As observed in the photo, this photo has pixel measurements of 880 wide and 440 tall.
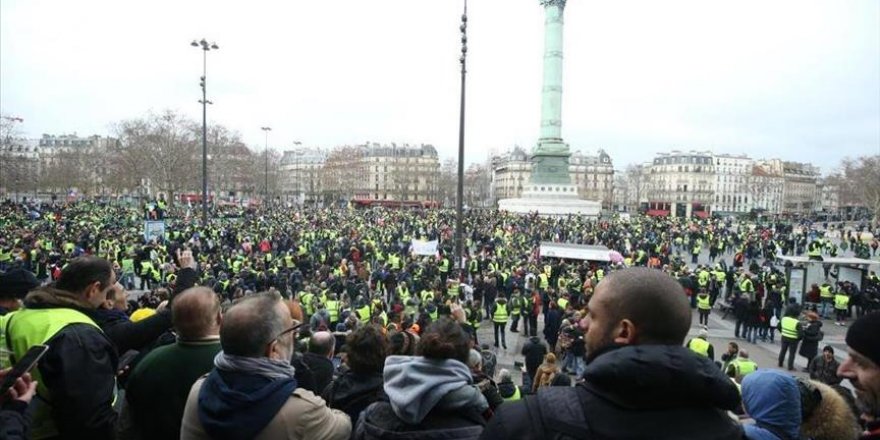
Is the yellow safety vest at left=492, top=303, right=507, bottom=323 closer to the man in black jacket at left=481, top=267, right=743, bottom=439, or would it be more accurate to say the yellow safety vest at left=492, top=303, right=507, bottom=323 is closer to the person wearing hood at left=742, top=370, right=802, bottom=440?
the person wearing hood at left=742, top=370, right=802, bottom=440

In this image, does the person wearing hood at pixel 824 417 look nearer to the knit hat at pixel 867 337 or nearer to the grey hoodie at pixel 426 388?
the knit hat at pixel 867 337

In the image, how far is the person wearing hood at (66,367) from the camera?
2.50 m

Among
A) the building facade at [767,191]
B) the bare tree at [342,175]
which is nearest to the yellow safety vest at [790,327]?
the bare tree at [342,175]

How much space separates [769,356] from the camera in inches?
456

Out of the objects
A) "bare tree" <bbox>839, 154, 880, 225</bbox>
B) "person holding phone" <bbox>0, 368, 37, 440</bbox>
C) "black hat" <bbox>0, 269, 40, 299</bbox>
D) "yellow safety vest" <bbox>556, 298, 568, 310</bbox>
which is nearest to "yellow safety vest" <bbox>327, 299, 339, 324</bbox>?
"yellow safety vest" <bbox>556, 298, 568, 310</bbox>

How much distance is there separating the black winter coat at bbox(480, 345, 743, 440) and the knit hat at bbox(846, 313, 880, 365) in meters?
1.09

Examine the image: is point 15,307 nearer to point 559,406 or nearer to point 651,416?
point 559,406

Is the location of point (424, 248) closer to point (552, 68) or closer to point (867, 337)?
point (867, 337)

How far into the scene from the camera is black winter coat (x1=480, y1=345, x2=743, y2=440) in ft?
4.37

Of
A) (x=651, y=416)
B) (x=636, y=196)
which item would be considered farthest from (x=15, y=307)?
(x=636, y=196)

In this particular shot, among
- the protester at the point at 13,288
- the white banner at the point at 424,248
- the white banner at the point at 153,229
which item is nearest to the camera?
the protester at the point at 13,288

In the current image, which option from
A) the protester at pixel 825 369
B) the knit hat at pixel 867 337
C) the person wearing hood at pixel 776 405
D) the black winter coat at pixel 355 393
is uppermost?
the knit hat at pixel 867 337

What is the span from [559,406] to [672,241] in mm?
32505

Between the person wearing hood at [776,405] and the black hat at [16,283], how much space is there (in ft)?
13.2
